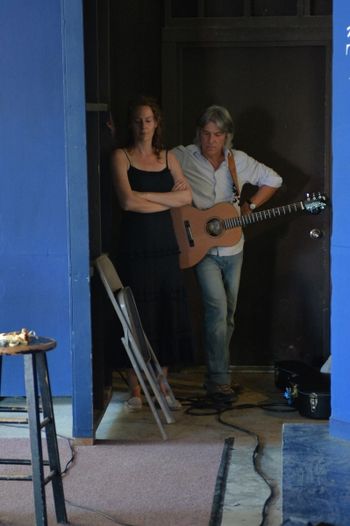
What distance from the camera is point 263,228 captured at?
6.86m

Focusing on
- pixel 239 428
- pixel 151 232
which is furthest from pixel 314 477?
pixel 151 232

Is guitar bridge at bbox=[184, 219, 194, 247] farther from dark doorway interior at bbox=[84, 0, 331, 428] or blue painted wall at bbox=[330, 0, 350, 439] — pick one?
blue painted wall at bbox=[330, 0, 350, 439]

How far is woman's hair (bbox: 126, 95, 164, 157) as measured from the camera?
221 inches

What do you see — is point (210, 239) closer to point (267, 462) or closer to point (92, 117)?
point (92, 117)

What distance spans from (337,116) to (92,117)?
1495 millimetres

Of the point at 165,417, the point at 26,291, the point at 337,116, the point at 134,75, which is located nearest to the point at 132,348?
the point at 165,417

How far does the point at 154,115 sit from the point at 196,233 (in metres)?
0.86

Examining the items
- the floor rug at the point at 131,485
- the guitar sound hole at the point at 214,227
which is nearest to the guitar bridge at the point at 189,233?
the guitar sound hole at the point at 214,227

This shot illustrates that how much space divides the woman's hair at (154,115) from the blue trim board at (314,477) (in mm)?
2123

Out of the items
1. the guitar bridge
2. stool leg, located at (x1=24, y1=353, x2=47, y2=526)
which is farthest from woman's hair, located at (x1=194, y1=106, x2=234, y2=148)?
stool leg, located at (x1=24, y1=353, x2=47, y2=526)

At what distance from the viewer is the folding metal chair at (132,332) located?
5.11 metres

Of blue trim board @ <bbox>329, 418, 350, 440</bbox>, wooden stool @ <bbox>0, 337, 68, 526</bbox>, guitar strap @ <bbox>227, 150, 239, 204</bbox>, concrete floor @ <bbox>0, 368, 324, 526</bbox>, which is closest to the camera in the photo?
wooden stool @ <bbox>0, 337, 68, 526</bbox>

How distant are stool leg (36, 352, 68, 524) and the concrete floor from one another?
0.69m

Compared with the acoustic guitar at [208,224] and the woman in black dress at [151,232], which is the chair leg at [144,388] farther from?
the acoustic guitar at [208,224]
